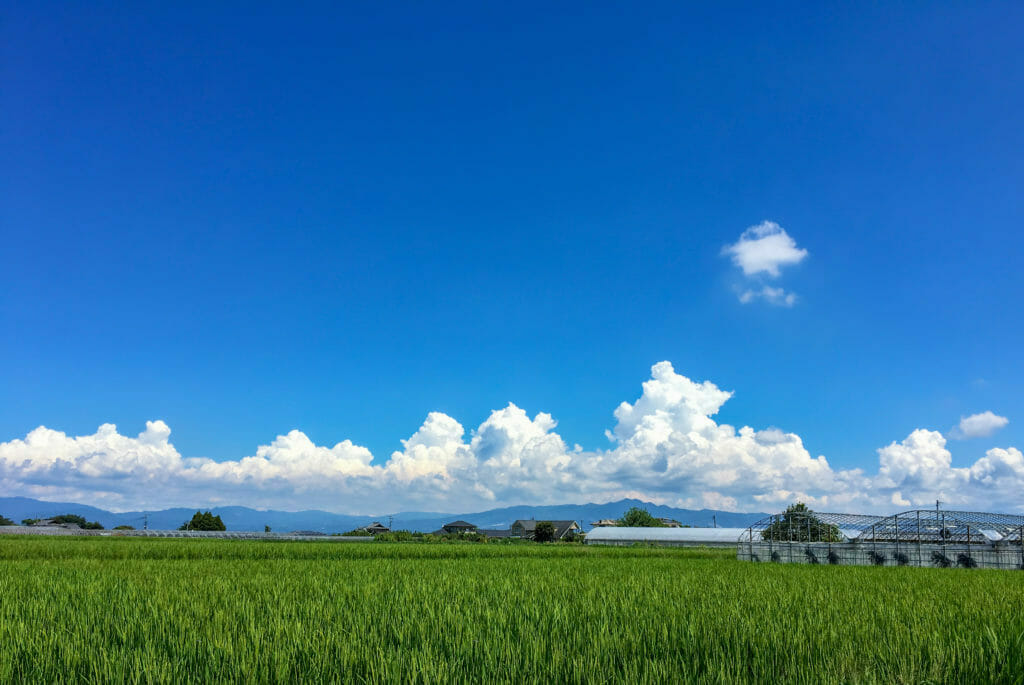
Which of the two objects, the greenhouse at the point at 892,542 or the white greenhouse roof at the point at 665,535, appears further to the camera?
the white greenhouse roof at the point at 665,535

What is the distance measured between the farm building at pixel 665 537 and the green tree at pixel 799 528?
33.7 meters

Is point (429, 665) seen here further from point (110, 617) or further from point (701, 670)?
point (110, 617)

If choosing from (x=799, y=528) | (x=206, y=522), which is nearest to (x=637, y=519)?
(x=206, y=522)

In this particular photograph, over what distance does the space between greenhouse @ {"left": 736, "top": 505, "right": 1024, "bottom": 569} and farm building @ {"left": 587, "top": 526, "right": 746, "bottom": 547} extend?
34.4 metres

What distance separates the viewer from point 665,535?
7450 cm

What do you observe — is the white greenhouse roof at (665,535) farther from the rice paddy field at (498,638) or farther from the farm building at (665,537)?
the rice paddy field at (498,638)

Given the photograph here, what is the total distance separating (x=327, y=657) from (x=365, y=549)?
3237cm

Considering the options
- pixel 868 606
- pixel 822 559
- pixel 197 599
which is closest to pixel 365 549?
pixel 822 559

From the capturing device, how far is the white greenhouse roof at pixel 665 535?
6944 centimetres

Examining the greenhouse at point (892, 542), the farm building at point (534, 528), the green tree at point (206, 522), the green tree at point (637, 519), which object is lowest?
the farm building at point (534, 528)

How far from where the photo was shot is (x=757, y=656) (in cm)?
443

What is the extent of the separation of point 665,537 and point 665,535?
4.70 feet

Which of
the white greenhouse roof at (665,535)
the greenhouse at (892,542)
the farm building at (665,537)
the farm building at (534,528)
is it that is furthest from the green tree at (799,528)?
the farm building at (534,528)

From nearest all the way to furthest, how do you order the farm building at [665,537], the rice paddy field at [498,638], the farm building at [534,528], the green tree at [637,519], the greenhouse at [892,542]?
the rice paddy field at [498,638], the greenhouse at [892,542], the farm building at [665,537], the green tree at [637,519], the farm building at [534,528]
